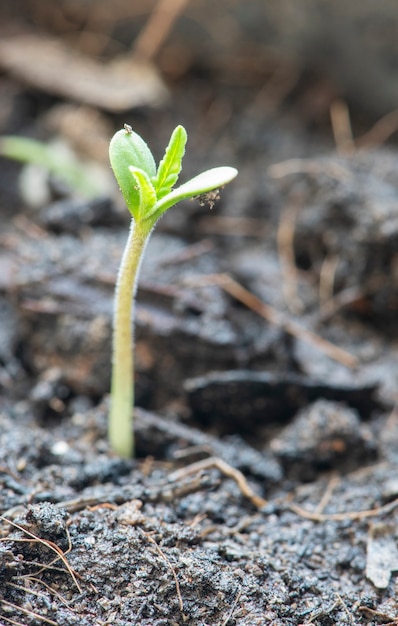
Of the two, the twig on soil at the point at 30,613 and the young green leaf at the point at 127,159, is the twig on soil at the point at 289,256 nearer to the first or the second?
the young green leaf at the point at 127,159

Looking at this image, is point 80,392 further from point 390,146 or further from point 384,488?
point 390,146

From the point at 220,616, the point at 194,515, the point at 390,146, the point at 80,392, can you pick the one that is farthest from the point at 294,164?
the point at 220,616

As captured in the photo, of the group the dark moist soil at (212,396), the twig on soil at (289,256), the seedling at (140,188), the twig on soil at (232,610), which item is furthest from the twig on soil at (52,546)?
the twig on soil at (289,256)

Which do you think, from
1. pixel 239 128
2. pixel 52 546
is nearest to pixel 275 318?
pixel 52 546

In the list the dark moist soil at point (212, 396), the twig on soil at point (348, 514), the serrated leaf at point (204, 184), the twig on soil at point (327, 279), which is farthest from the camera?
the twig on soil at point (327, 279)

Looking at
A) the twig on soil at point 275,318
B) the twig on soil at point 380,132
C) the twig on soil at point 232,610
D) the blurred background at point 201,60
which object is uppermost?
the blurred background at point 201,60

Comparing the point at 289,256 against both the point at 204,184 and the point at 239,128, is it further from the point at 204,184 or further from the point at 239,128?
the point at 204,184

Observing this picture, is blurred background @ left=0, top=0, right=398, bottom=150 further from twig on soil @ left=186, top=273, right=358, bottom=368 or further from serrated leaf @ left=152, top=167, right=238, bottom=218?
serrated leaf @ left=152, top=167, right=238, bottom=218
